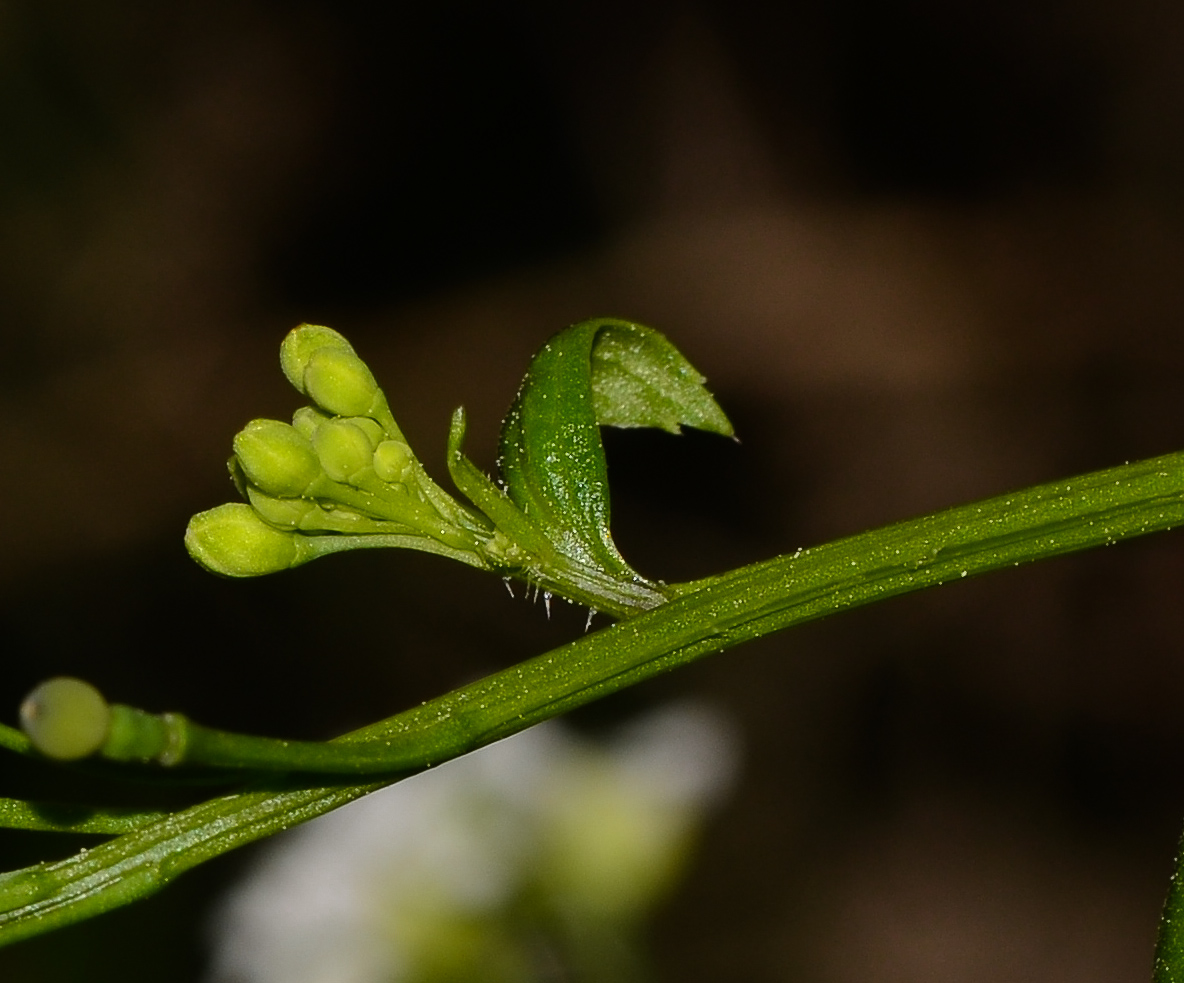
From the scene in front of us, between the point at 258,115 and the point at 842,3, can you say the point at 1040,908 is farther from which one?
the point at 258,115

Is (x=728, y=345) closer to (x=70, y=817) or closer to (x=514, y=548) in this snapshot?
(x=514, y=548)

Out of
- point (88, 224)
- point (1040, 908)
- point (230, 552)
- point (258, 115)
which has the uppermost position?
point (258, 115)

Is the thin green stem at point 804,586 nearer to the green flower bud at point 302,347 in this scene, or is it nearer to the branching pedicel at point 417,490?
the branching pedicel at point 417,490

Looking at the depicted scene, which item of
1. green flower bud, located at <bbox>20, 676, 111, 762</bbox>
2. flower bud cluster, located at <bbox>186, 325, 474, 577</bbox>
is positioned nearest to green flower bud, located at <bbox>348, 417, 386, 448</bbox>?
flower bud cluster, located at <bbox>186, 325, 474, 577</bbox>

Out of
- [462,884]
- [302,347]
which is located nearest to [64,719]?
[302,347]

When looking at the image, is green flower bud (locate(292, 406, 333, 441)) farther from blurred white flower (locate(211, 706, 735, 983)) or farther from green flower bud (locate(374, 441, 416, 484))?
blurred white flower (locate(211, 706, 735, 983))

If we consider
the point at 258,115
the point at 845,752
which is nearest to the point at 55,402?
the point at 258,115
